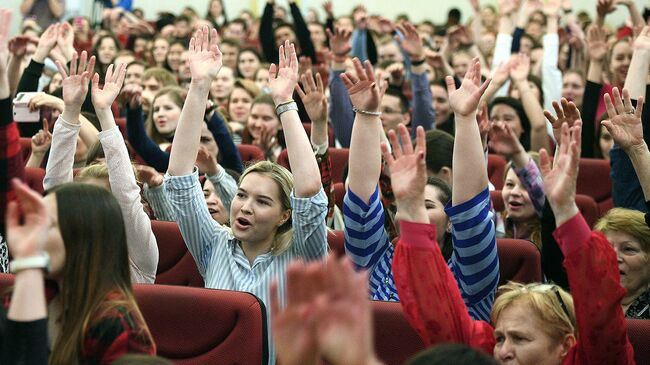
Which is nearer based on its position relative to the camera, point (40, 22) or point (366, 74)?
point (366, 74)

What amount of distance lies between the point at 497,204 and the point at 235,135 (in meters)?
1.97

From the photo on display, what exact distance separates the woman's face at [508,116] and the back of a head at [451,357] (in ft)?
11.8

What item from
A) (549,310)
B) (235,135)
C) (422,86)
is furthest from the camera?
(235,135)

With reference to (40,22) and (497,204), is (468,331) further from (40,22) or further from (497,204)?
(40,22)

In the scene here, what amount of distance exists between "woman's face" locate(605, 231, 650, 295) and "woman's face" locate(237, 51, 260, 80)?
15.6 feet

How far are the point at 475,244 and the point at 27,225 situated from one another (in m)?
1.07

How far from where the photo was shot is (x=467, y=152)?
2338 millimetres

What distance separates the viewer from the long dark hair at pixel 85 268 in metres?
1.81

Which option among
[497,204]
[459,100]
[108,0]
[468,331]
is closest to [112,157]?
[459,100]

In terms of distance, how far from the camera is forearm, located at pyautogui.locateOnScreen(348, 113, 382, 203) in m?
2.53

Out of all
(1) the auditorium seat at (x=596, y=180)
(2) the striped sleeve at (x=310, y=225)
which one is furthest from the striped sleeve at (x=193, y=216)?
(1) the auditorium seat at (x=596, y=180)

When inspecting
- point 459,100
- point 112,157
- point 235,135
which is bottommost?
point 235,135

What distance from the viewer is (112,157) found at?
2664 millimetres

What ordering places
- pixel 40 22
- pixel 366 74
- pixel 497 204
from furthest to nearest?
1. pixel 40 22
2. pixel 497 204
3. pixel 366 74
